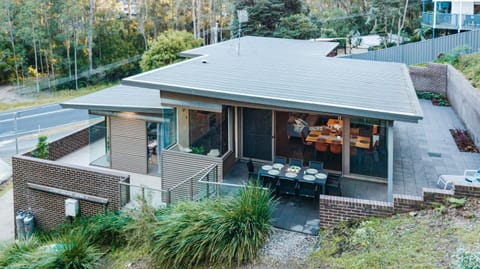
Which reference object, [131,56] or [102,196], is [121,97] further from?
[131,56]

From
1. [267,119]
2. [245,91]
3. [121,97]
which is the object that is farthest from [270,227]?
[121,97]

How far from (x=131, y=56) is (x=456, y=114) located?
3952 centimetres

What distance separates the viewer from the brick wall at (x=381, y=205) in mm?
8219

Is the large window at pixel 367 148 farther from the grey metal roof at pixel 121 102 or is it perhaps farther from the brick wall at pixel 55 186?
the brick wall at pixel 55 186

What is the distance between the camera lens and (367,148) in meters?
11.0

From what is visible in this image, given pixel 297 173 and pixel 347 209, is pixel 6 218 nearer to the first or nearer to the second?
pixel 297 173

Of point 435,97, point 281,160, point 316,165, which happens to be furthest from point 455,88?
point 281,160

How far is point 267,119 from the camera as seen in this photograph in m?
12.2

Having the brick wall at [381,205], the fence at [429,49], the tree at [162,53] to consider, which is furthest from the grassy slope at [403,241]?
the tree at [162,53]

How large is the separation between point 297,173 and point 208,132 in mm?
2725

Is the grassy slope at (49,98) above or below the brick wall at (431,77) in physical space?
below

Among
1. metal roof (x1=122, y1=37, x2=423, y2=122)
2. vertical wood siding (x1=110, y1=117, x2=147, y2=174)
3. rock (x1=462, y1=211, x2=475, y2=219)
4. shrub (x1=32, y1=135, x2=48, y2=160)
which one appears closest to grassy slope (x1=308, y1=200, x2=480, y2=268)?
rock (x1=462, y1=211, x2=475, y2=219)

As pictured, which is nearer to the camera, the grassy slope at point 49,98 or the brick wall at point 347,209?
the brick wall at point 347,209

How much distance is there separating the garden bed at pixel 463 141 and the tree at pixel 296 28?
22.9 m
